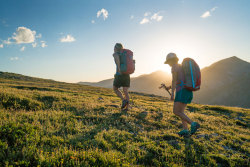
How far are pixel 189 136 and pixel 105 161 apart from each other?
13.2 feet

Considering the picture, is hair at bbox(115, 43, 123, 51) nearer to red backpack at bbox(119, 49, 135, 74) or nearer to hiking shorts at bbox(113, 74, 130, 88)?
red backpack at bbox(119, 49, 135, 74)

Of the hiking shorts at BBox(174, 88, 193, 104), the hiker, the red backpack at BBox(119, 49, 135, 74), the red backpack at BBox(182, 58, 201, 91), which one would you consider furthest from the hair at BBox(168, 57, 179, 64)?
the red backpack at BBox(119, 49, 135, 74)

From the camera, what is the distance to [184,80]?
5016 mm

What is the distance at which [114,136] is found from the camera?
4555mm

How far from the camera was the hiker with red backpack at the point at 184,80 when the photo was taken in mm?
4828

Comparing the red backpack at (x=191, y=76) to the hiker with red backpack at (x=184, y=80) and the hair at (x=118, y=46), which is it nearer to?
the hiker with red backpack at (x=184, y=80)

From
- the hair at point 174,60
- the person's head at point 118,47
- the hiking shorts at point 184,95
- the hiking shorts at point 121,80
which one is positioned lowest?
the hiking shorts at point 184,95

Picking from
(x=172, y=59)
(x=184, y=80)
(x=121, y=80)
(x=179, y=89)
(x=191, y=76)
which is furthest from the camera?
(x=121, y=80)

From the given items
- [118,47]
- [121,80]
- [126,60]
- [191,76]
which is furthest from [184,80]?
[118,47]

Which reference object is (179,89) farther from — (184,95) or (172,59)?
(172,59)

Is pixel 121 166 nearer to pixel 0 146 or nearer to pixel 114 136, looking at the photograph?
pixel 114 136

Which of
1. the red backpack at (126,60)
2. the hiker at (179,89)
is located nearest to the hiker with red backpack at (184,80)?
the hiker at (179,89)

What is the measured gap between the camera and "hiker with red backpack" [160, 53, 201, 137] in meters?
4.83

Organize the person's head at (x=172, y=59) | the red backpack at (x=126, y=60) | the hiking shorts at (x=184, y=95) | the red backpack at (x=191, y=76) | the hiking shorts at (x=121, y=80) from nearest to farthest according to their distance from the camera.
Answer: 1. the red backpack at (x=191, y=76)
2. the hiking shorts at (x=184, y=95)
3. the person's head at (x=172, y=59)
4. the red backpack at (x=126, y=60)
5. the hiking shorts at (x=121, y=80)
